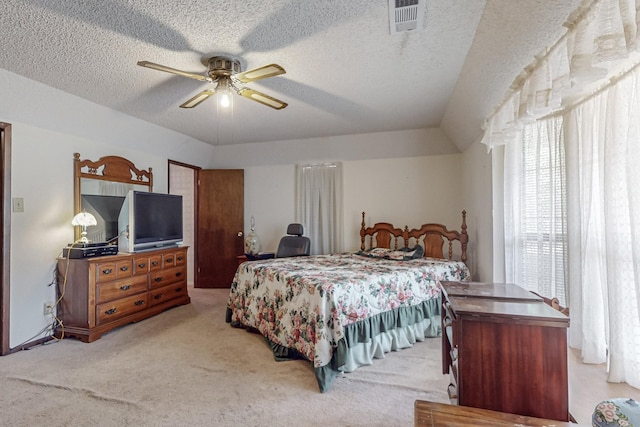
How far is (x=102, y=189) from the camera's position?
355 centimetres

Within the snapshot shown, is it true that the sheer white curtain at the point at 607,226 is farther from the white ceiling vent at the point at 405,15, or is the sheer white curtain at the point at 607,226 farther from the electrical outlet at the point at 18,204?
the electrical outlet at the point at 18,204

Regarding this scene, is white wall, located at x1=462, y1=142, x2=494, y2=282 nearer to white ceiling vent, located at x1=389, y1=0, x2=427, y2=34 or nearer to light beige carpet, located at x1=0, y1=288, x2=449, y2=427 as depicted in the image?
light beige carpet, located at x1=0, y1=288, x2=449, y2=427

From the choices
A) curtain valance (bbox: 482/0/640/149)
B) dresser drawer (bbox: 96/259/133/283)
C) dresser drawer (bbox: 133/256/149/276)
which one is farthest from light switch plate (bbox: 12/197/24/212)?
curtain valance (bbox: 482/0/640/149)

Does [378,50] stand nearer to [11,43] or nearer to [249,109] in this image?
[249,109]

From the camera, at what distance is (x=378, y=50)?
218 cm

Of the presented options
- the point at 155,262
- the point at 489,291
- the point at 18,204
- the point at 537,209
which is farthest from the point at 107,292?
the point at 537,209

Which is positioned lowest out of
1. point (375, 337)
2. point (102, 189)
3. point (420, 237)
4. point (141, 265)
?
point (375, 337)

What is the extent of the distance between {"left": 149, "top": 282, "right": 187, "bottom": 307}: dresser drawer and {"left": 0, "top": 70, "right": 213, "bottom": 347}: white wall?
0.94 m

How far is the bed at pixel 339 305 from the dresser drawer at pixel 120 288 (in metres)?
1.13

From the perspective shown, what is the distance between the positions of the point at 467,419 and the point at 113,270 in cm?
351

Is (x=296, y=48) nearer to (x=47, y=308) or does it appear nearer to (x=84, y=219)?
(x=84, y=219)

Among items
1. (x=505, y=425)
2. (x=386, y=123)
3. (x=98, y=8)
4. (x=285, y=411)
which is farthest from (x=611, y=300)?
(x=98, y=8)

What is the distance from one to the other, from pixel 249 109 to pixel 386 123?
1.86 metres

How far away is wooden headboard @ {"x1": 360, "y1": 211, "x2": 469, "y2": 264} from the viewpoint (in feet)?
12.6
